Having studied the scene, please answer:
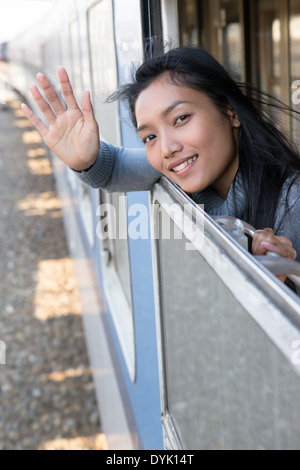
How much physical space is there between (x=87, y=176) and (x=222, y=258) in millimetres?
889

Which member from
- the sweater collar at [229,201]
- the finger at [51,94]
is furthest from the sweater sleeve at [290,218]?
the finger at [51,94]

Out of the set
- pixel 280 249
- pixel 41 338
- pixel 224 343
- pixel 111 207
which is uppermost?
pixel 280 249

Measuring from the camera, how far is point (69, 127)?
5.27ft

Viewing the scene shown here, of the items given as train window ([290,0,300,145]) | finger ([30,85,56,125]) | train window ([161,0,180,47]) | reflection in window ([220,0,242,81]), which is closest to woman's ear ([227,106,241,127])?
train window ([161,0,180,47])

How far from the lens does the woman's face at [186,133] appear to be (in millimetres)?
1384

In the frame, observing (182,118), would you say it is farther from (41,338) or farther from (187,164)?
(41,338)

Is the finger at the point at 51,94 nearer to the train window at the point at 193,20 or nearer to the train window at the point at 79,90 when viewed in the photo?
the train window at the point at 79,90

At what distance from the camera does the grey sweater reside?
142 cm

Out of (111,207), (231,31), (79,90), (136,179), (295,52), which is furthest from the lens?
(231,31)

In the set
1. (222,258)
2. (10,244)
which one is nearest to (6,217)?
(10,244)

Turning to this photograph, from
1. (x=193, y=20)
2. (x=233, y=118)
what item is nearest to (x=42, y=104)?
(x=233, y=118)

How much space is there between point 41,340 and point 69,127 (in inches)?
229

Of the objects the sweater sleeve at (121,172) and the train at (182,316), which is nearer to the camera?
the train at (182,316)

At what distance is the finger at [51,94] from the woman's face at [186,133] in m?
0.24
